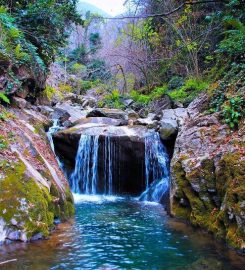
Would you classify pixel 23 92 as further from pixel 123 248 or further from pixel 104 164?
pixel 123 248

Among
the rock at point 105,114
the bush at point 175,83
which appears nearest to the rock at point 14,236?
the rock at point 105,114

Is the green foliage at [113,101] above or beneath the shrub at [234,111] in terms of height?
above

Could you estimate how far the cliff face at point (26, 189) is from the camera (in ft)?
19.9

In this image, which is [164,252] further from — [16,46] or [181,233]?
[16,46]

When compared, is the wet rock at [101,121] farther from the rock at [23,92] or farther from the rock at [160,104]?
the rock at [160,104]

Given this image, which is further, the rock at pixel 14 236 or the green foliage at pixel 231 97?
the green foliage at pixel 231 97

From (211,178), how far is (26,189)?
151 inches

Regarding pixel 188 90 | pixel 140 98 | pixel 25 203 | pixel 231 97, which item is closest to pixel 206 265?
pixel 25 203

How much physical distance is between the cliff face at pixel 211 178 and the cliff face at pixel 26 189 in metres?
2.84

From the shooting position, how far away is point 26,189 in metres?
6.65

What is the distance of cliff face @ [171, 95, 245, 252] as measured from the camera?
19.7ft

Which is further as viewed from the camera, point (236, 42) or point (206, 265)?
point (236, 42)

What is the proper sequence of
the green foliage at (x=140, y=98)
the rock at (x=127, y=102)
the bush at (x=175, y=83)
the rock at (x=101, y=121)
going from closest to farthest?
the rock at (x=101, y=121) → the bush at (x=175, y=83) → the green foliage at (x=140, y=98) → the rock at (x=127, y=102)

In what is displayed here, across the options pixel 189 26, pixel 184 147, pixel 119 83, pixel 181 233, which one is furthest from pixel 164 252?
pixel 119 83
